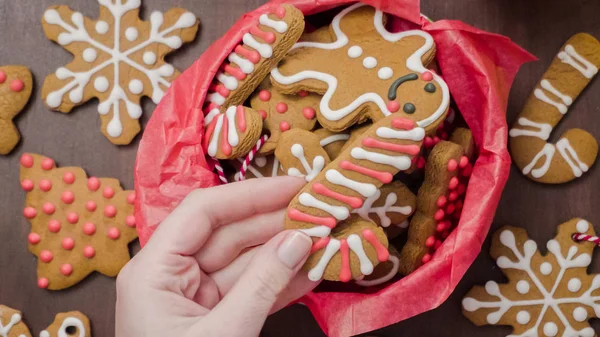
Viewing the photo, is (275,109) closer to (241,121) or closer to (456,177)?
(241,121)

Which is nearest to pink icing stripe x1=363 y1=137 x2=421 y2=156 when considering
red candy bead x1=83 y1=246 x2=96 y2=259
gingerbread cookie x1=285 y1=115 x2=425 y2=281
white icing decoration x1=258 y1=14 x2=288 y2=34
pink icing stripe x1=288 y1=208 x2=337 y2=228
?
gingerbread cookie x1=285 y1=115 x2=425 y2=281

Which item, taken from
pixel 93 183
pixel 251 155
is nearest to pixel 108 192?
pixel 93 183

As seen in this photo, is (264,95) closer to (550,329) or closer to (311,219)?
(311,219)

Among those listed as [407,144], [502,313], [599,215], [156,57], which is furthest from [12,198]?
[599,215]

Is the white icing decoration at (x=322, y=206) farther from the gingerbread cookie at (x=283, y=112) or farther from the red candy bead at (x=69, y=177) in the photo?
the red candy bead at (x=69, y=177)

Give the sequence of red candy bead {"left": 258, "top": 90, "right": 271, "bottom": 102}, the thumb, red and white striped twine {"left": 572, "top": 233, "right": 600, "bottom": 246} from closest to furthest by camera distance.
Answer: the thumb < red candy bead {"left": 258, "top": 90, "right": 271, "bottom": 102} < red and white striped twine {"left": 572, "top": 233, "right": 600, "bottom": 246}

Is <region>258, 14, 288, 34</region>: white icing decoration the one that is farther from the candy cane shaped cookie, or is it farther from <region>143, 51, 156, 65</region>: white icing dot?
the candy cane shaped cookie

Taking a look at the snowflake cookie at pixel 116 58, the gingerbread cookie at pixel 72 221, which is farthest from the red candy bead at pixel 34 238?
the snowflake cookie at pixel 116 58
